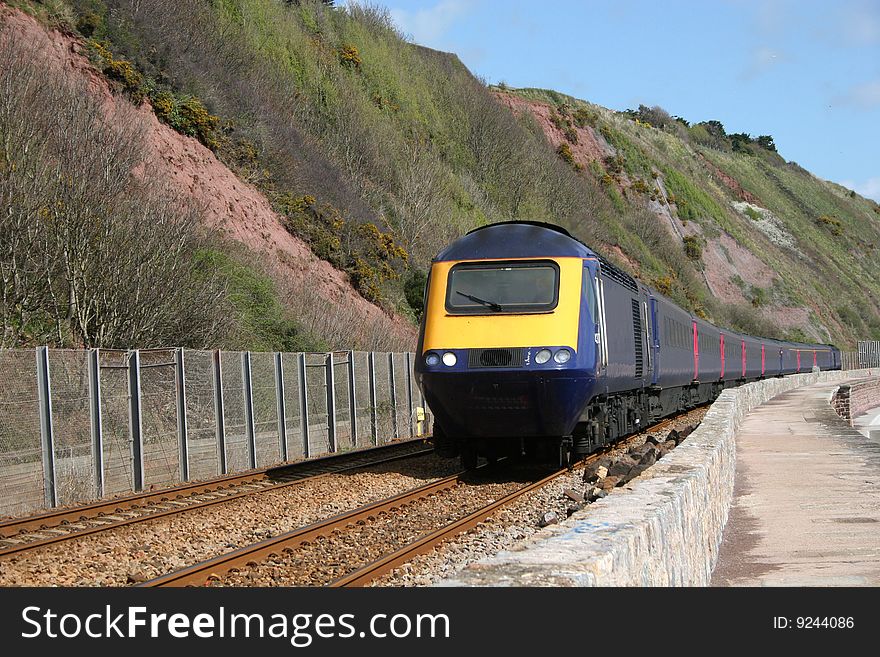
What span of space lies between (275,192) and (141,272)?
16690mm

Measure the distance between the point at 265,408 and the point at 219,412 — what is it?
2194 millimetres

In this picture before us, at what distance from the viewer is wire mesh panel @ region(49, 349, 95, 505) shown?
1551 cm

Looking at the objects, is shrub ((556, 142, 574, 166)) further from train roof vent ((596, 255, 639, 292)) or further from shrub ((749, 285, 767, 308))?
train roof vent ((596, 255, 639, 292))

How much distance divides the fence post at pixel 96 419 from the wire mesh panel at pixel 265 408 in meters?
4.87

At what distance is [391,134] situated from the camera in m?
53.2

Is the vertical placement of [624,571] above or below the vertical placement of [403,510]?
above

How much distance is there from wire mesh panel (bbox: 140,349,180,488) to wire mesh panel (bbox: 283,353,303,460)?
12.9 feet

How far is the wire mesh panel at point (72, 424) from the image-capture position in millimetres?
15508

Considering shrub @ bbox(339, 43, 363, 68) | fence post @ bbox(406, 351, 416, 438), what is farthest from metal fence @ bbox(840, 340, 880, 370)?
fence post @ bbox(406, 351, 416, 438)

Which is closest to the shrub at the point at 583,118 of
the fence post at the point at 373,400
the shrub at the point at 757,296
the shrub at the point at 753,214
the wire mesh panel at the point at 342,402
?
the shrub at the point at 757,296

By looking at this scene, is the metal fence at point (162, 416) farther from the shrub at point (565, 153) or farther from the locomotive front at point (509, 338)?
the shrub at point (565, 153)

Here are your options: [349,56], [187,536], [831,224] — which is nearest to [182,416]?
[187,536]
